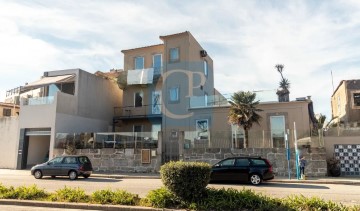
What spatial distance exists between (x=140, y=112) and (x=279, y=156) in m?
14.5

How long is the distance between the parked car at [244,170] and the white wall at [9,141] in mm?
19404

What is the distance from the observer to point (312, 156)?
20.2 m

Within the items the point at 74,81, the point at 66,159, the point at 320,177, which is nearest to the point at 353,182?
the point at 320,177

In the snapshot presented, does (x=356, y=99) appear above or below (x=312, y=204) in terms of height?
above

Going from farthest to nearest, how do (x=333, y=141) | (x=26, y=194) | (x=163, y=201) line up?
(x=333, y=141)
(x=26, y=194)
(x=163, y=201)

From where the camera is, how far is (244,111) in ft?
72.6

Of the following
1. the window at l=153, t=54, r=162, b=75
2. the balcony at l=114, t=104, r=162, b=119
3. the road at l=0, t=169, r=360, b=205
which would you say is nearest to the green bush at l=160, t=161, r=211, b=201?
the road at l=0, t=169, r=360, b=205

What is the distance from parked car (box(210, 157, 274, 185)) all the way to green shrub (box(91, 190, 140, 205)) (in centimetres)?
766

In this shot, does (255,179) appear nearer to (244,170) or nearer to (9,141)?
(244,170)

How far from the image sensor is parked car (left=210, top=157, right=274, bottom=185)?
626 inches

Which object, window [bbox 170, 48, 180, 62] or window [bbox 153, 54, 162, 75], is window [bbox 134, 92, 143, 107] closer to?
window [bbox 153, 54, 162, 75]

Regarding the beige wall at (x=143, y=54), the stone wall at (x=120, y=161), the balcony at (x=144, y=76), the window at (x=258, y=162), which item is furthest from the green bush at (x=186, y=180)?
the beige wall at (x=143, y=54)

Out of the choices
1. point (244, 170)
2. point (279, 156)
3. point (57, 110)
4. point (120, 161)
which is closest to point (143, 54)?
point (57, 110)

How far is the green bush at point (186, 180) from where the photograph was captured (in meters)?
8.91
